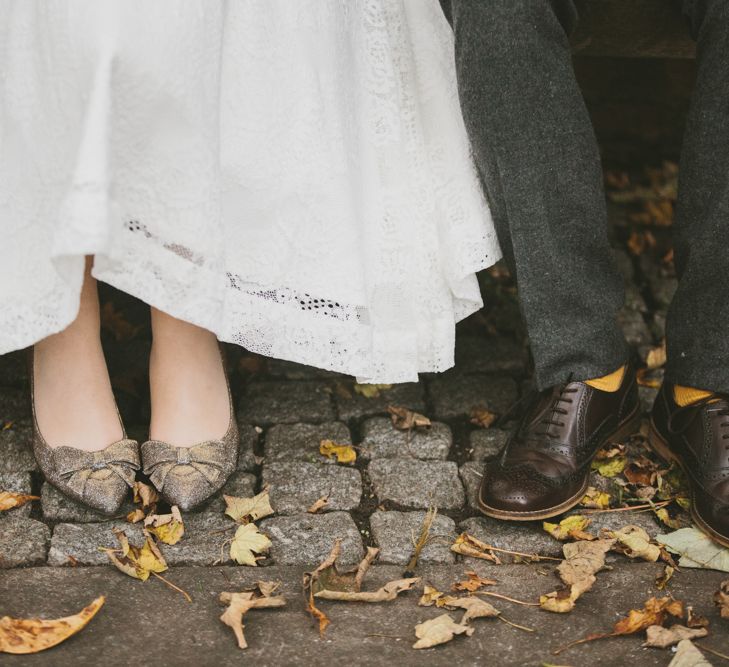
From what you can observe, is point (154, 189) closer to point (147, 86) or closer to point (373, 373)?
point (147, 86)

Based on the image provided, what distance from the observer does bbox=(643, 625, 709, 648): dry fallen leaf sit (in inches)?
67.6

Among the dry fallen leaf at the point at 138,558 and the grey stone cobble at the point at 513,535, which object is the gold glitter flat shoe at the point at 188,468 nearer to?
the dry fallen leaf at the point at 138,558

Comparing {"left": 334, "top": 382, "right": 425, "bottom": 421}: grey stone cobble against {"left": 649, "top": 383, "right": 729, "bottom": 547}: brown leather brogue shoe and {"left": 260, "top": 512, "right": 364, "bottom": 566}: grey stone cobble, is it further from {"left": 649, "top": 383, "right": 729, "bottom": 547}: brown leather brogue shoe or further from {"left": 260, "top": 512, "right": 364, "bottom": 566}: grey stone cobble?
{"left": 649, "top": 383, "right": 729, "bottom": 547}: brown leather brogue shoe

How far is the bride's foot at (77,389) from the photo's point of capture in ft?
6.82

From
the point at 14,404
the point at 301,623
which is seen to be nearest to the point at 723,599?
the point at 301,623

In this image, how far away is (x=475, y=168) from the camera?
2.22 metres

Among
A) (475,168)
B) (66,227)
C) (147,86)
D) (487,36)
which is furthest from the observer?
(475,168)

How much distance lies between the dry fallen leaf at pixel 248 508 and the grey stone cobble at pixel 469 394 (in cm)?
63

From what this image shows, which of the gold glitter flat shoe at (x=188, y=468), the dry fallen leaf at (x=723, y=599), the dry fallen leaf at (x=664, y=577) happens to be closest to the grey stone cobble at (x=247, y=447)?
the gold glitter flat shoe at (x=188, y=468)

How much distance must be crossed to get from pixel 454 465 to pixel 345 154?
0.82 meters

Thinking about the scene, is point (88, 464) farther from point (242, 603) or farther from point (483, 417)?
point (483, 417)

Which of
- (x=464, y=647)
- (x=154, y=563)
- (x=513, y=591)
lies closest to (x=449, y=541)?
(x=513, y=591)

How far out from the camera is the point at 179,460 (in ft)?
6.79

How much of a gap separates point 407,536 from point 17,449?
98 cm
